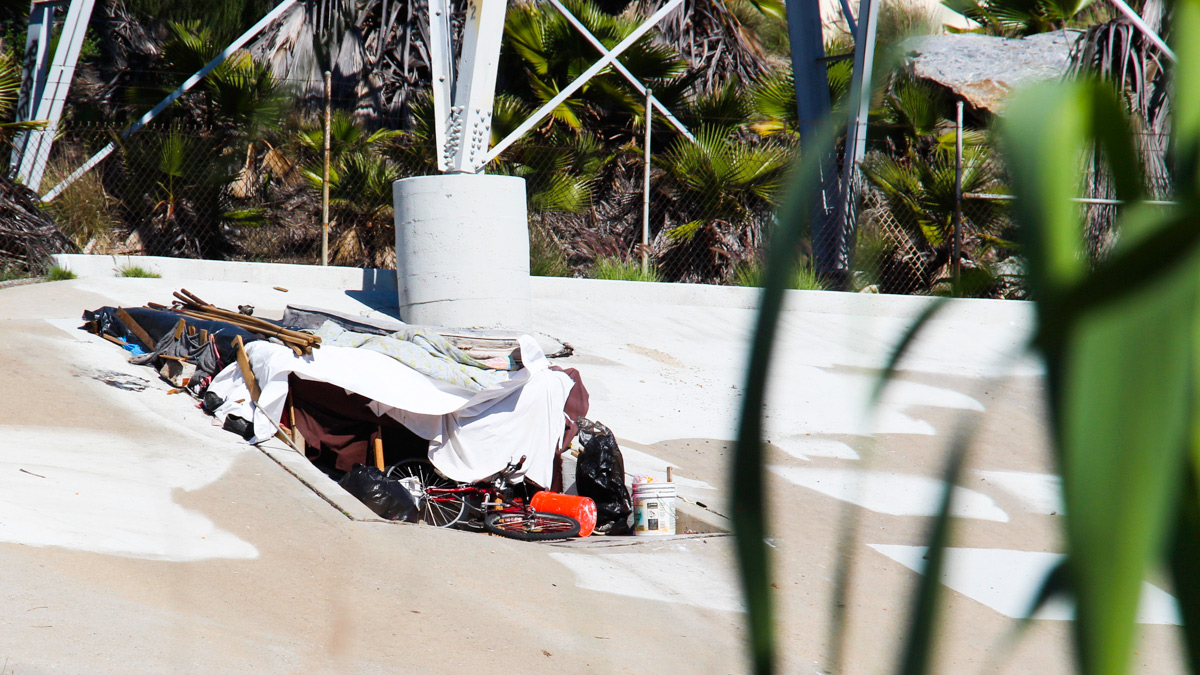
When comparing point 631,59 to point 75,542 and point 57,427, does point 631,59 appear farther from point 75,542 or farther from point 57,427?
point 75,542

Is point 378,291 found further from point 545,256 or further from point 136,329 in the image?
point 136,329

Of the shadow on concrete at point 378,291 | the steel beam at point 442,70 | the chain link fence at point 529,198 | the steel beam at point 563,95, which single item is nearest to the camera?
the steel beam at point 442,70

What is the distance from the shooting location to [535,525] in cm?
566

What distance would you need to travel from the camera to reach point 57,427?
18.0 feet

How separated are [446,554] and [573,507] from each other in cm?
147

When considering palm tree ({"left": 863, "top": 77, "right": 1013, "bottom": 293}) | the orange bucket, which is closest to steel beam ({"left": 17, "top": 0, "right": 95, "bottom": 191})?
the orange bucket

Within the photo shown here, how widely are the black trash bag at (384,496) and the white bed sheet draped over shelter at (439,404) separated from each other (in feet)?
1.62

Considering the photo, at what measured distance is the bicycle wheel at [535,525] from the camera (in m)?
5.59

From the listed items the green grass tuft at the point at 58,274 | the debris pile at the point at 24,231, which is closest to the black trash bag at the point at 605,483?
the green grass tuft at the point at 58,274

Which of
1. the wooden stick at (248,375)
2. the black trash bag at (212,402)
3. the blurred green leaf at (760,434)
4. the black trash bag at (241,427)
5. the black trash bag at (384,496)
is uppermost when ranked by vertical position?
the blurred green leaf at (760,434)

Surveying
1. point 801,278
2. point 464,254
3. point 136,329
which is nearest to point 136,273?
point 136,329

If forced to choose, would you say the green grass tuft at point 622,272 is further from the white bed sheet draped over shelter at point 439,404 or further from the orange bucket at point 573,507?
the orange bucket at point 573,507

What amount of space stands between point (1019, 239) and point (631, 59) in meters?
14.2

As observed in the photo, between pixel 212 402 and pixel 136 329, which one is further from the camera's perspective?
pixel 136 329
